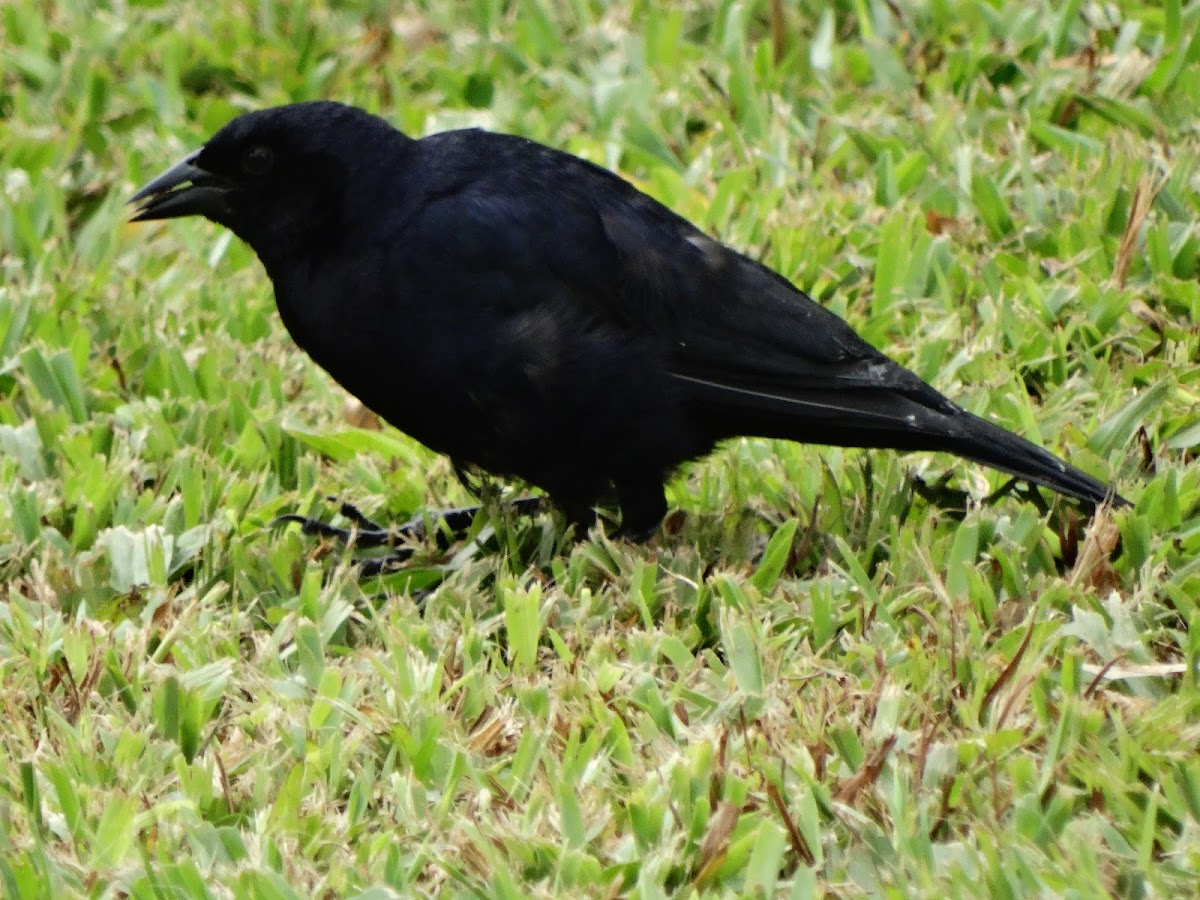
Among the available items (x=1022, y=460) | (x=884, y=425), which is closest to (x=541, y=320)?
(x=884, y=425)

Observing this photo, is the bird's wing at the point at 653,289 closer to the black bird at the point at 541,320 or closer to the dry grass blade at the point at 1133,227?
the black bird at the point at 541,320

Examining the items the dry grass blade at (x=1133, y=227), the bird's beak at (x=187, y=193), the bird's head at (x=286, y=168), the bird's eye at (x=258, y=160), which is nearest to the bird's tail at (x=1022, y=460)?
the dry grass blade at (x=1133, y=227)

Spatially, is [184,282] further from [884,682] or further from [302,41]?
[884,682]

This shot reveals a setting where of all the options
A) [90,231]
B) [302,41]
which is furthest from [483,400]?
[302,41]

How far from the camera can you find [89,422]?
477 cm

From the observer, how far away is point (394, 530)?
4.33 m

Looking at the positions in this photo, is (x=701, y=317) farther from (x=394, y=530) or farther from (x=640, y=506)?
(x=394, y=530)

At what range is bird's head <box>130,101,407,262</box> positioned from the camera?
4.27 metres

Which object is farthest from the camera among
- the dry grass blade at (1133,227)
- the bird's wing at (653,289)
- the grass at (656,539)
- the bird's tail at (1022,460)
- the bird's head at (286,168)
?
the dry grass blade at (1133,227)

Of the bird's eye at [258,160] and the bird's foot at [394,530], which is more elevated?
the bird's eye at [258,160]

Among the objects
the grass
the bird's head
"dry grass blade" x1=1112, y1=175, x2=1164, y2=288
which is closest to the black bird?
the bird's head

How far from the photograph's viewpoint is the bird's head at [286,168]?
427cm

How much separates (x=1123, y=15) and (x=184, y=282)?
122 inches

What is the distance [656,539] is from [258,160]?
123 cm
